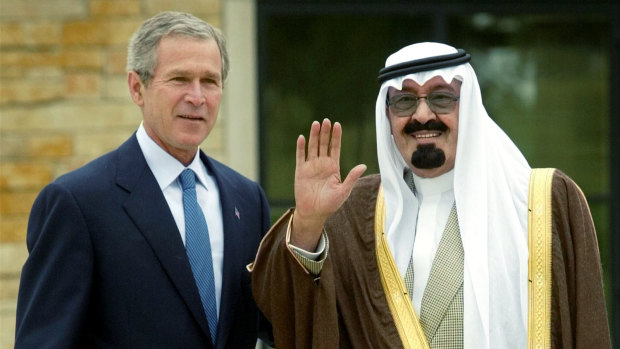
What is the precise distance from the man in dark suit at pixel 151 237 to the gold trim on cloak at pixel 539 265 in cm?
88

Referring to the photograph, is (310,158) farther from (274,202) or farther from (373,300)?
(274,202)

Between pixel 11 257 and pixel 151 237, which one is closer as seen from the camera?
pixel 151 237

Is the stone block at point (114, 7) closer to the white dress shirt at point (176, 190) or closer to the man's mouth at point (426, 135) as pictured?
the white dress shirt at point (176, 190)

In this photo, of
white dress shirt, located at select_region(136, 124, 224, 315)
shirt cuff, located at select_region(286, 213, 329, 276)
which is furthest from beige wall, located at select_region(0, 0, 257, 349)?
shirt cuff, located at select_region(286, 213, 329, 276)

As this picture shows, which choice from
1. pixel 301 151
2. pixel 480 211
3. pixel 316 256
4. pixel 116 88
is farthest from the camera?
pixel 116 88

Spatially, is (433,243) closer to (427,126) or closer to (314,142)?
(427,126)

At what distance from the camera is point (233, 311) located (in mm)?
3400

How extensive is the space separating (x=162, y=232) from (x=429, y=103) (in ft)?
3.03

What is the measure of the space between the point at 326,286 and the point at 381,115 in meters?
0.61

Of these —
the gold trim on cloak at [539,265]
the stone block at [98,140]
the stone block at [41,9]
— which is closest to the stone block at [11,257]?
the stone block at [98,140]

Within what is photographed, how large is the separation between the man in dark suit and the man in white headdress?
17 cm

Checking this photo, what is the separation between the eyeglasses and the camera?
343 centimetres

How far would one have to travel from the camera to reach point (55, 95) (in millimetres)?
5949

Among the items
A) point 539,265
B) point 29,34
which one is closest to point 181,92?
point 539,265
